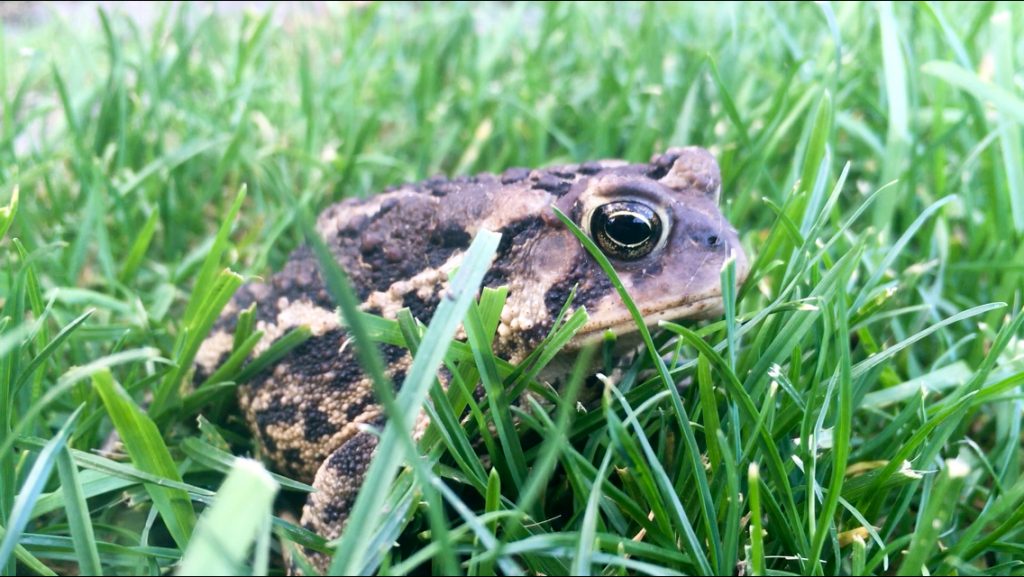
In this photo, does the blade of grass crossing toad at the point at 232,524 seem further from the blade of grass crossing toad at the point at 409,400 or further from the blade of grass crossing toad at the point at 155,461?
the blade of grass crossing toad at the point at 155,461

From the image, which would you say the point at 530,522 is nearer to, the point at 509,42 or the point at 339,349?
the point at 339,349

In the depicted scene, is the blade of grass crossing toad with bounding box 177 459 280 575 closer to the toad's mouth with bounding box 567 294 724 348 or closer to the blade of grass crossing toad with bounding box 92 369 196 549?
the blade of grass crossing toad with bounding box 92 369 196 549

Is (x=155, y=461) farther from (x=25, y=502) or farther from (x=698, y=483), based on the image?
(x=698, y=483)

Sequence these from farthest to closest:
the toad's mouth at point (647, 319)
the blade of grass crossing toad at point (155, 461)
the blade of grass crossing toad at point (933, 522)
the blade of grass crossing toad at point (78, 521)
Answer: the toad's mouth at point (647, 319), the blade of grass crossing toad at point (155, 461), the blade of grass crossing toad at point (78, 521), the blade of grass crossing toad at point (933, 522)

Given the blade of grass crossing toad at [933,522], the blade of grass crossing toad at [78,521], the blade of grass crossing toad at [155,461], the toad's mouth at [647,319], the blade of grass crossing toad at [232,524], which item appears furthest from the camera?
the toad's mouth at [647,319]

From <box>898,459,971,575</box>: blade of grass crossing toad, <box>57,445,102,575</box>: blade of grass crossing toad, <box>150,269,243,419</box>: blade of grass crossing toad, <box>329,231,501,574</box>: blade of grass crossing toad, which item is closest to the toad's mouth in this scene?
<box>329,231,501,574</box>: blade of grass crossing toad

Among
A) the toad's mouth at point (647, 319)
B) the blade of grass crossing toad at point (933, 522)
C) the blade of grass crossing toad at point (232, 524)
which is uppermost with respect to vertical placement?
the toad's mouth at point (647, 319)

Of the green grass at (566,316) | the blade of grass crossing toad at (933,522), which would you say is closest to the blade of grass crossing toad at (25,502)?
the green grass at (566,316)
